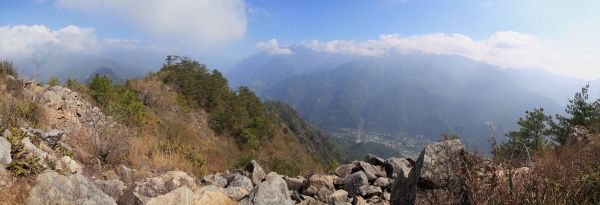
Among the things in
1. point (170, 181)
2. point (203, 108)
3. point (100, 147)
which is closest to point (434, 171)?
point (170, 181)

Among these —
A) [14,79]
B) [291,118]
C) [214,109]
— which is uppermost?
[14,79]

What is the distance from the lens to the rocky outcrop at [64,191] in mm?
5301

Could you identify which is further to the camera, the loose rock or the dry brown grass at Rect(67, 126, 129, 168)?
the loose rock

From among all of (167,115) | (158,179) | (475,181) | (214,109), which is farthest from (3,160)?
(214,109)

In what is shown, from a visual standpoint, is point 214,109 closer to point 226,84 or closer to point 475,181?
point 226,84

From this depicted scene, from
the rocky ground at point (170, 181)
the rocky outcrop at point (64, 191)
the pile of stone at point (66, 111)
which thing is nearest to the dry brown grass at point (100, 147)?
the rocky ground at point (170, 181)

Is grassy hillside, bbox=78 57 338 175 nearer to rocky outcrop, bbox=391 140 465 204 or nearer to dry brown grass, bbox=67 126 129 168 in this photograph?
dry brown grass, bbox=67 126 129 168

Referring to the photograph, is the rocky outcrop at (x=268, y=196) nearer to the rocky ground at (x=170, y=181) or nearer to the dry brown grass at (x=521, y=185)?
the rocky ground at (x=170, y=181)

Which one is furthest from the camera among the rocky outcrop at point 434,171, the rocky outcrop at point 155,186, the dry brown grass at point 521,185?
the rocky outcrop at point 434,171

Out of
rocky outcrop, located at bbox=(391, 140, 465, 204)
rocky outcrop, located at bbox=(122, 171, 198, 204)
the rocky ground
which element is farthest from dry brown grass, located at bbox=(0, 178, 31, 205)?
rocky outcrop, located at bbox=(391, 140, 465, 204)

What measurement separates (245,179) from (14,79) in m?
8.34

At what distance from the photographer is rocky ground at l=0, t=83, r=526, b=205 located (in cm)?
584

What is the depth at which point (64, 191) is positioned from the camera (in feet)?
18.4

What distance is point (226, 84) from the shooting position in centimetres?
4812
